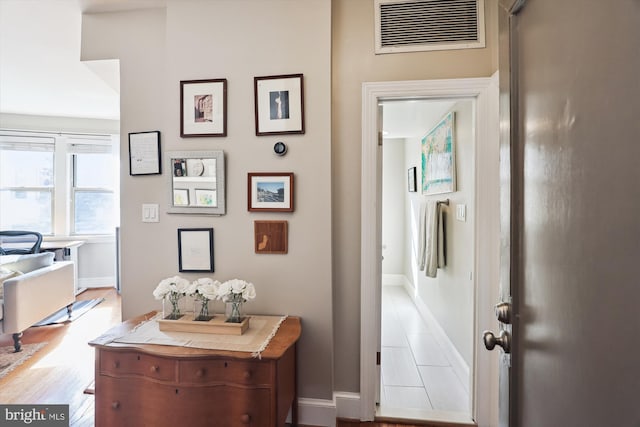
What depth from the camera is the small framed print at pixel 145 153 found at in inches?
79.4

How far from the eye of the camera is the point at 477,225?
1863mm

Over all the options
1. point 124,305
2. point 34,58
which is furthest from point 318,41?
point 34,58

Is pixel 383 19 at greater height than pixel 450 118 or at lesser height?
greater

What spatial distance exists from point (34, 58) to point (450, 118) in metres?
3.73

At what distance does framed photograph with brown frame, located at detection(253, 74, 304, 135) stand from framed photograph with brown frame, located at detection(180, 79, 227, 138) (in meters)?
0.22

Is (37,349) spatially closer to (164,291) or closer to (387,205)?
(164,291)

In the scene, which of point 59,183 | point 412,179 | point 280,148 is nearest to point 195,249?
point 280,148

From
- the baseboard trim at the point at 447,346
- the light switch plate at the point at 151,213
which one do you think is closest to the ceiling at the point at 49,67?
the light switch plate at the point at 151,213

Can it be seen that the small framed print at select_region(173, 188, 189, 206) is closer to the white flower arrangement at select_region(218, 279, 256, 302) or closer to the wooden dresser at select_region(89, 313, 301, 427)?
the white flower arrangement at select_region(218, 279, 256, 302)

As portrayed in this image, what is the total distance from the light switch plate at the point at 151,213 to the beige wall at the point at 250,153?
1.3 inches

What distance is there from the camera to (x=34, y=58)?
112 inches

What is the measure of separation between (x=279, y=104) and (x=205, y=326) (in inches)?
51.4

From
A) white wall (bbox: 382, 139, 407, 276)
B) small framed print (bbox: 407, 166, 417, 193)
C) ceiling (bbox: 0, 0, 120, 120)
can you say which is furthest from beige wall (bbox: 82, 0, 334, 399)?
white wall (bbox: 382, 139, 407, 276)

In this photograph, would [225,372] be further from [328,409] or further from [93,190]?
[93,190]
